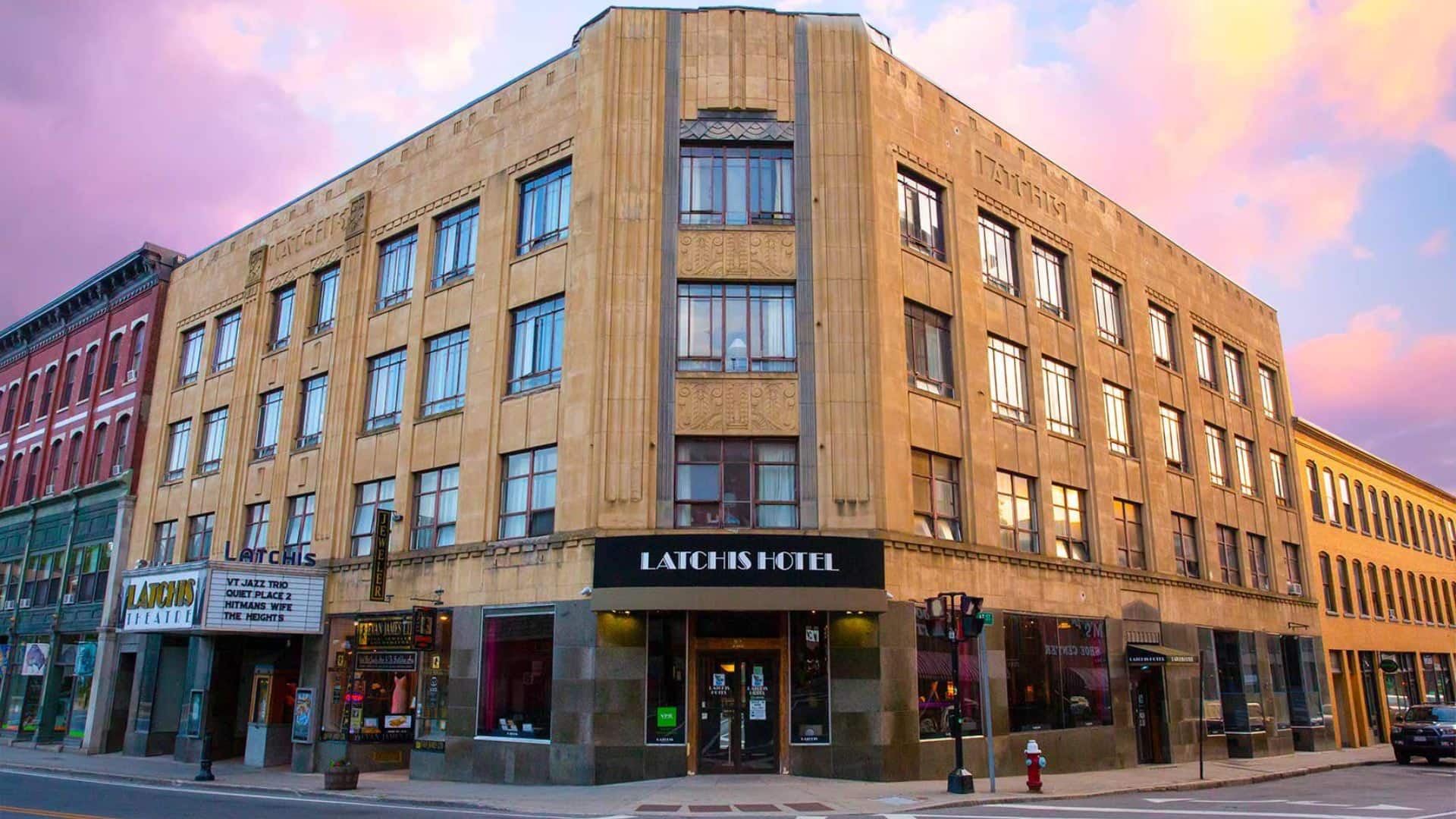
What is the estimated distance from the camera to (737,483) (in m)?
23.1

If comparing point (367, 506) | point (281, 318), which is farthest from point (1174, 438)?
point (281, 318)

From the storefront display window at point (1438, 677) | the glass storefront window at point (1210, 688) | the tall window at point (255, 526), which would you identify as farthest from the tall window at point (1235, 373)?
the tall window at point (255, 526)

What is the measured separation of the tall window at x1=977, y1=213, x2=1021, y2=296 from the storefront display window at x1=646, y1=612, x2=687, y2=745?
13.8 metres

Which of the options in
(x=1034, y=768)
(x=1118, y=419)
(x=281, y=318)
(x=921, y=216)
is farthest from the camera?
(x=281, y=318)

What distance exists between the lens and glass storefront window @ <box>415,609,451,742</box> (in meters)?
25.2

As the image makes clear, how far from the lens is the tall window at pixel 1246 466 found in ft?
127

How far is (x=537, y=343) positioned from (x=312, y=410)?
34.6ft

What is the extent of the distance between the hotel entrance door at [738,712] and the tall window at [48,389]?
38212 mm

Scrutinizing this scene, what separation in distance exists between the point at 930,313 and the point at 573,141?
1030cm

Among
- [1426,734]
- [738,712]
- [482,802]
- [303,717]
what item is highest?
[738,712]

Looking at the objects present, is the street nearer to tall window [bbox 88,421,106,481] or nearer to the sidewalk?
the sidewalk

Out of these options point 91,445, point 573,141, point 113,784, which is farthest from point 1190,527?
point 91,445

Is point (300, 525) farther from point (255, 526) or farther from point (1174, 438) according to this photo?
point (1174, 438)

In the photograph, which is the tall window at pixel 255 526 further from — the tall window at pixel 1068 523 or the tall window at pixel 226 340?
the tall window at pixel 1068 523
